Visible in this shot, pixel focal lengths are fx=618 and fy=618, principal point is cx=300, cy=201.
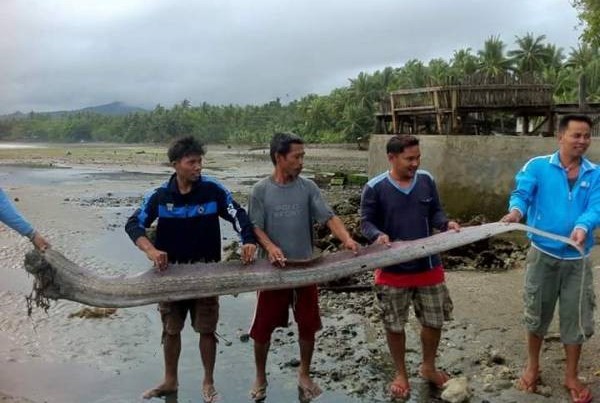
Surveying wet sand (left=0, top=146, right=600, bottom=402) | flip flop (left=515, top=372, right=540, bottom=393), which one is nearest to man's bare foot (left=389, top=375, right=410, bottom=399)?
wet sand (left=0, top=146, right=600, bottom=402)

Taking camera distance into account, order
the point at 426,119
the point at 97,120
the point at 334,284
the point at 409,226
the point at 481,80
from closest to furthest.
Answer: the point at 409,226, the point at 334,284, the point at 481,80, the point at 426,119, the point at 97,120

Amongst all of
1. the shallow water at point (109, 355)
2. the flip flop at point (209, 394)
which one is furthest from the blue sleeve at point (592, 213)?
the flip flop at point (209, 394)

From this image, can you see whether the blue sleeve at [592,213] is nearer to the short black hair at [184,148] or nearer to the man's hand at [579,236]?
the man's hand at [579,236]

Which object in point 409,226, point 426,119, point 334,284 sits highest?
point 426,119

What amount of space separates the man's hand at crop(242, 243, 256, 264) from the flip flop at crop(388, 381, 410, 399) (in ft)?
5.10

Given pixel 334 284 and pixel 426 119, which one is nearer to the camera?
pixel 334 284

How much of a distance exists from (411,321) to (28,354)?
4131 millimetres

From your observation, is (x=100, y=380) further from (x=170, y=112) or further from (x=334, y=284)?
(x=170, y=112)

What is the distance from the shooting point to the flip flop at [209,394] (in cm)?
492

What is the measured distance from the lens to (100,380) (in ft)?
18.6

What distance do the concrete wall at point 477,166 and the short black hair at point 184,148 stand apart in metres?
9.84

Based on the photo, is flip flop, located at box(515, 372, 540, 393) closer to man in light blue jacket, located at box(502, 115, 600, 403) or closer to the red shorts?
man in light blue jacket, located at box(502, 115, 600, 403)

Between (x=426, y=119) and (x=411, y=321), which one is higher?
(x=426, y=119)

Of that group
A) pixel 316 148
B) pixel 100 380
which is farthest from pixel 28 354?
pixel 316 148
